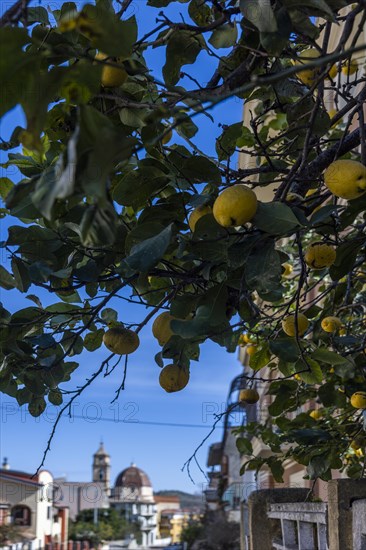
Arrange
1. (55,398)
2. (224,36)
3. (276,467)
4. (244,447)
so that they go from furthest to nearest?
(244,447) < (276,467) < (55,398) < (224,36)

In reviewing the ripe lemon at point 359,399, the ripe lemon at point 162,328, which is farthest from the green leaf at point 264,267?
the ripe lemon at point 359,399

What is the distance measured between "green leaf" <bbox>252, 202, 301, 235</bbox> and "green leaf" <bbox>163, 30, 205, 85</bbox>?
2.03 feet

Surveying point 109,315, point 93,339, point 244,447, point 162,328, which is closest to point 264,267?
point 162,328

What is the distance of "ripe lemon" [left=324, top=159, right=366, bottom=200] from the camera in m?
1.51

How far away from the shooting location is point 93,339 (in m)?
2.29

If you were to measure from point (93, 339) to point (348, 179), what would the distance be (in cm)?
113

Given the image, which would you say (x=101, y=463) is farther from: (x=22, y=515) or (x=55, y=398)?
(x=55, y=398)

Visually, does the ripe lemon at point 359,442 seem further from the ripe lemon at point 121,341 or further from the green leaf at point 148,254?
the green leaf at point 148,254

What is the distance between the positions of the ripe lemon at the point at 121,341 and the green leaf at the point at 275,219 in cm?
64

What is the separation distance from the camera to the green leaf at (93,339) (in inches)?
90.0

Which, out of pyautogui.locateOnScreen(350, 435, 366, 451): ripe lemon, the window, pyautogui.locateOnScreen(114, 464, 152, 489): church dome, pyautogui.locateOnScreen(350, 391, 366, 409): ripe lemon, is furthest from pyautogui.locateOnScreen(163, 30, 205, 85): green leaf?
pyautogui.locateOnScreen(114, 464, 152, 489): church dome

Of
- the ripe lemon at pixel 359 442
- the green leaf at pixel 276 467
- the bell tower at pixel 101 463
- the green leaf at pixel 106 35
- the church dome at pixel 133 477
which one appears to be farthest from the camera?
the bell tower at pixel 101 463

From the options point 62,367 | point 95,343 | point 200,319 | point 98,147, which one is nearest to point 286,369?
point 95,343

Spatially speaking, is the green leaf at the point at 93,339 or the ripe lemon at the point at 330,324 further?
the ripe lemon at the point at 330,324
